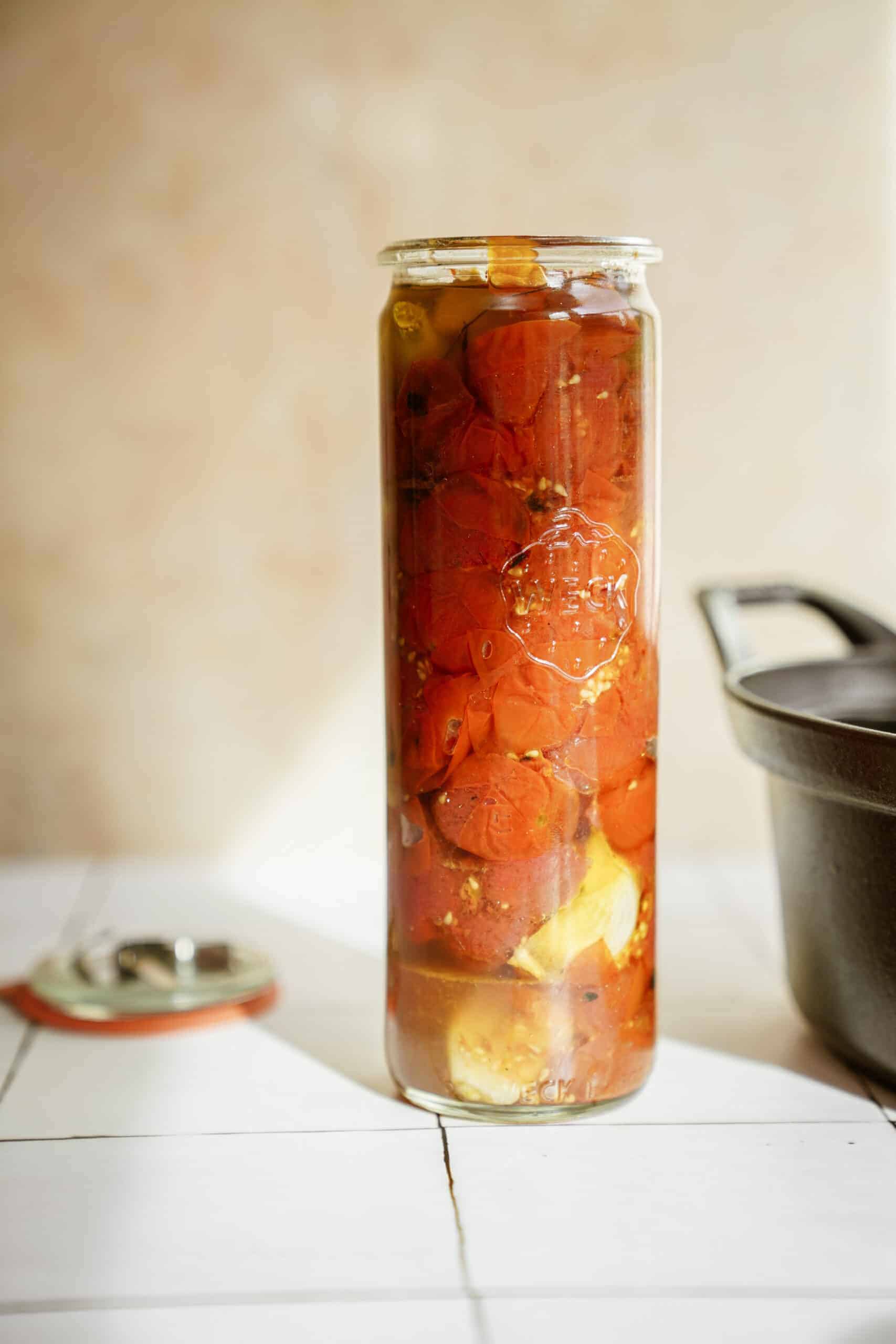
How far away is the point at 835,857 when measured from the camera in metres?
0.76

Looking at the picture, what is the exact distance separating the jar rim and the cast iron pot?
0.25m

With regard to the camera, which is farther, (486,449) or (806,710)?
(806,710)

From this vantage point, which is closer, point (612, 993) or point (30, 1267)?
point (30, 1267)

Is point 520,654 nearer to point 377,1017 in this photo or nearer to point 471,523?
point 471,523

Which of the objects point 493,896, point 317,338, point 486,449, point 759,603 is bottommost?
point 493,896

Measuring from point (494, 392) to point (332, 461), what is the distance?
1.98ft

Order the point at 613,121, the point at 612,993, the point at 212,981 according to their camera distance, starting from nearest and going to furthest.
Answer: the point at 612,993
the point at 212,981
the point at 613,121

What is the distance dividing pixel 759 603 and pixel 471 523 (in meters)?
0.38

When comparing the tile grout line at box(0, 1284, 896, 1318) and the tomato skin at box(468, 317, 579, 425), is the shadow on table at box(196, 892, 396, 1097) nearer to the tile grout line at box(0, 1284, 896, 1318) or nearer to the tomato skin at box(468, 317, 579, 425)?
the tile grout line at box(0, 1284, 896, 1318)

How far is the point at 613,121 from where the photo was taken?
48.7 inches

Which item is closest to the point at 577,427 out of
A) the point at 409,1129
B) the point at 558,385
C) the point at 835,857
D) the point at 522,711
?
the point at 558,385

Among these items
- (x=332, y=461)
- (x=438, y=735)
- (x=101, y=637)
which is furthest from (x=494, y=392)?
(x=101, y=637)

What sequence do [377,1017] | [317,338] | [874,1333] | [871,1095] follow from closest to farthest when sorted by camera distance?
[874,1333], [871,1095], [377,1017], [317,338]

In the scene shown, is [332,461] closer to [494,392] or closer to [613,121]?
[613,121]
